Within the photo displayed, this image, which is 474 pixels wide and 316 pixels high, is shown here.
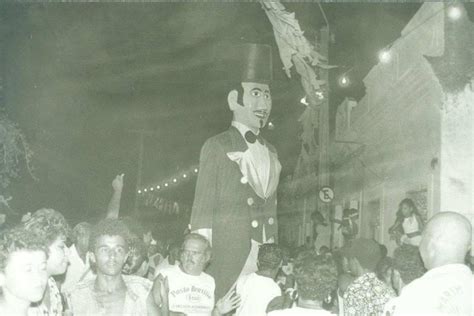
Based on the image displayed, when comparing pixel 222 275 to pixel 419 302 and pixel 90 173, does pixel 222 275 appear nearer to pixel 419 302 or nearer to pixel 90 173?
pixel 419 302

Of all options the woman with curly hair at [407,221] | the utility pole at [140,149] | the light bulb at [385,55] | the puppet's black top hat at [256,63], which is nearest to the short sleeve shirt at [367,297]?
the puppet's black top hat at [256,63]

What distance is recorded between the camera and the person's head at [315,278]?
339cm

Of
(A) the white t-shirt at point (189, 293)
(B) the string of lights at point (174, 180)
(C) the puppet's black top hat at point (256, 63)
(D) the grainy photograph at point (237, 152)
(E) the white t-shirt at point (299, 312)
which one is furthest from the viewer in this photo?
(B) the string of lights at point (174, 180)

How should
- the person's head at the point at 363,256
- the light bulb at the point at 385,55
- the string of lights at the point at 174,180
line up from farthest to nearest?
the string of lights at the point at 174,180
the light bulb at the point at 385,55
the person's head at the point at 363,256

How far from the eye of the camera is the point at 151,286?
12.7 ft

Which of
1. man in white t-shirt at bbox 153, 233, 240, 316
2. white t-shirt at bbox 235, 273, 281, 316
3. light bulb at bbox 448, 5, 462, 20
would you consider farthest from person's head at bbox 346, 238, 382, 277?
light bulb at bbox 448, 5, 462, 20

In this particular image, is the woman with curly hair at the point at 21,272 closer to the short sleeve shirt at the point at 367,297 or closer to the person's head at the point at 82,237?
the short sleeve shirt at the point at 367,297

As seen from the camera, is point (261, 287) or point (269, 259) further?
point (269, 259)

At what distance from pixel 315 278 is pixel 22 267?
147 centimetres

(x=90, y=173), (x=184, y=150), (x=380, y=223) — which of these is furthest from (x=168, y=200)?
(x=380, y=223)

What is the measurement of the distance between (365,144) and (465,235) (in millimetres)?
10268

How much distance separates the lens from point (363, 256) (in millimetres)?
5254

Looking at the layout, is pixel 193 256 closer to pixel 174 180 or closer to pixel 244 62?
pixel 244 62

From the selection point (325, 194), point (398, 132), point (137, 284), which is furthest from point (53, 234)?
point (325, 194)
